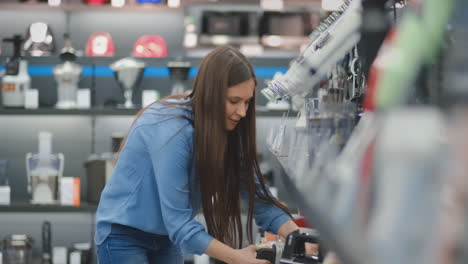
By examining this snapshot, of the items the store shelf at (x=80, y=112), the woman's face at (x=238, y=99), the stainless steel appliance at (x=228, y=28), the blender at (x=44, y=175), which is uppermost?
the stainless steel appliance at (x=228, y=28)

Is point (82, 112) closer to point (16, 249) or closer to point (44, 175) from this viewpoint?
point (44, 175)

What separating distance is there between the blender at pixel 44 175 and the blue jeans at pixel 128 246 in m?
2.47

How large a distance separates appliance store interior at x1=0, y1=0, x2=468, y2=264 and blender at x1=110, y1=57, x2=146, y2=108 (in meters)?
0.01

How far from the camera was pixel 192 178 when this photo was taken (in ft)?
6.52

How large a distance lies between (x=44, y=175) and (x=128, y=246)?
8.47 ft

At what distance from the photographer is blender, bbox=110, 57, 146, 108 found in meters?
4.58

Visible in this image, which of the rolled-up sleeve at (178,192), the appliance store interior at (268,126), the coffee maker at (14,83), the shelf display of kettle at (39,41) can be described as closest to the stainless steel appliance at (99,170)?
the appliance store interior at (268,126)

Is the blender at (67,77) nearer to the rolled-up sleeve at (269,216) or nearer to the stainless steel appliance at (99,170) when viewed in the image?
the stainless steel appliance at (99,170)

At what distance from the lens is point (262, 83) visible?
4.80 metres

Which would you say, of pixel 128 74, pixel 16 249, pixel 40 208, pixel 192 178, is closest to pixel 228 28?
pixel 128 74

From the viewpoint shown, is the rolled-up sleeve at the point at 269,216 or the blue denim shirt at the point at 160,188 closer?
the blue denim shirt at the point at 160,188

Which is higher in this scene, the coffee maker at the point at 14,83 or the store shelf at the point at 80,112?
the coffee maker at the point at 14,83

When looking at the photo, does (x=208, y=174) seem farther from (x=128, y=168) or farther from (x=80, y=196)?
(x=80, y=196)

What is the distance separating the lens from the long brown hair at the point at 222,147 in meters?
1.84
